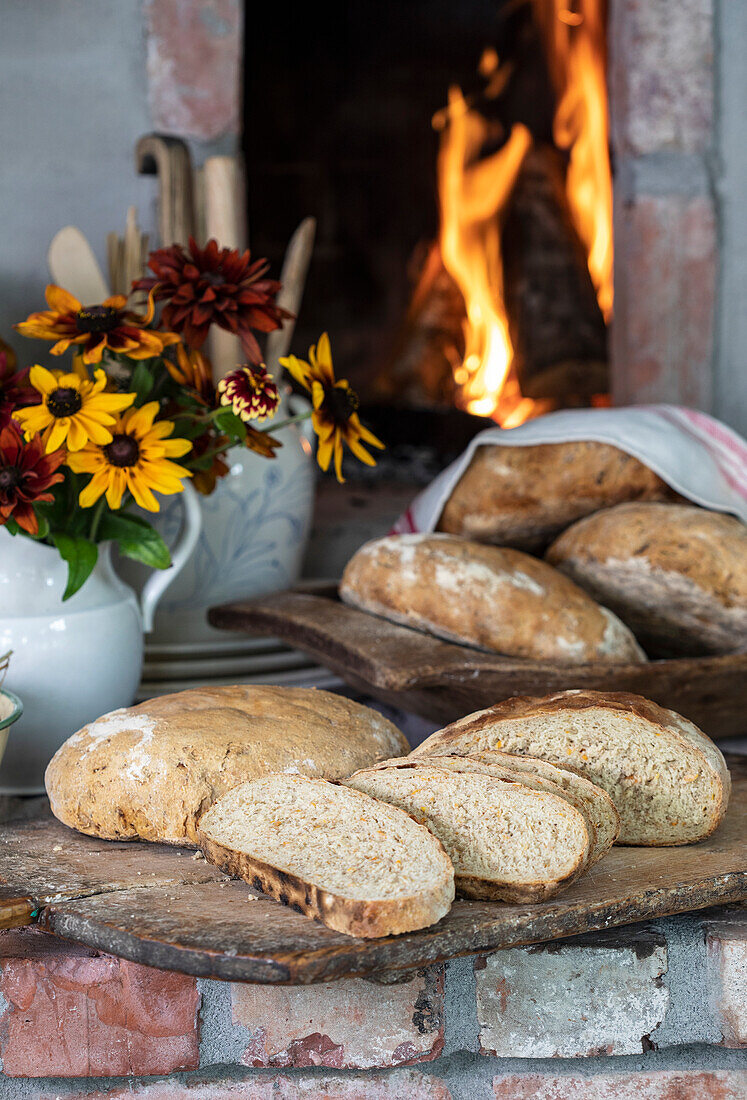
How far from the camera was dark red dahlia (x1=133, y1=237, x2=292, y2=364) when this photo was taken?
45.5 inches

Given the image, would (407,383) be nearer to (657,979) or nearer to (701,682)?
(701,682)

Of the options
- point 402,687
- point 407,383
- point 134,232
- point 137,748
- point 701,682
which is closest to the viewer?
point 137,748

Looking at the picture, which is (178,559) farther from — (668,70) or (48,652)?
(668,70)

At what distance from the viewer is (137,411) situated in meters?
1.14

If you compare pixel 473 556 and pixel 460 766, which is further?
pixel 473 556

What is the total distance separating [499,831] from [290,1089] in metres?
0.30

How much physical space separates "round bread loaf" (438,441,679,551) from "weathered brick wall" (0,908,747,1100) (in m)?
0.76

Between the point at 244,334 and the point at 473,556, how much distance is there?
0.40 metres

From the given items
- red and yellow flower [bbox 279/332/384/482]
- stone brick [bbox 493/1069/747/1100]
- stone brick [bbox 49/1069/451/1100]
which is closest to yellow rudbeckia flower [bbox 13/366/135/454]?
red and yellow flower [bbox 279/332/384/482]

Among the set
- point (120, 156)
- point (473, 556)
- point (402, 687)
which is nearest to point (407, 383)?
point (120, 156)

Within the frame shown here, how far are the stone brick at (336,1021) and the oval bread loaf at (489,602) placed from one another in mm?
496

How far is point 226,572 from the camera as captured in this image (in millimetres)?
1633

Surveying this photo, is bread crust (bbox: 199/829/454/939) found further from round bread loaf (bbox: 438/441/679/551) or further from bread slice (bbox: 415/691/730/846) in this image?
round bread loaf (bbox: 438/441/679/551)

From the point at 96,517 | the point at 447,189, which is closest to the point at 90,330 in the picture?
the point at 96,517
